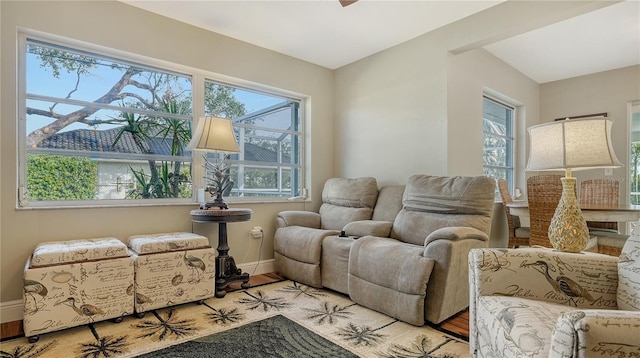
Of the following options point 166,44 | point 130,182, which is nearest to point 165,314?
point 130,182

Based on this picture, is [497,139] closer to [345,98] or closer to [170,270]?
[345,98]

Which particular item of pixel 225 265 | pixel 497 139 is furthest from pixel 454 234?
pixel 497 139

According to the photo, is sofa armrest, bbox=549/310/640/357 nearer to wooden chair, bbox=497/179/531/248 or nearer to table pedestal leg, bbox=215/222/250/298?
table pedestal leg, bbox=215/222/250/298

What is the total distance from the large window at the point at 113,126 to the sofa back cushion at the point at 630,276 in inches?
120

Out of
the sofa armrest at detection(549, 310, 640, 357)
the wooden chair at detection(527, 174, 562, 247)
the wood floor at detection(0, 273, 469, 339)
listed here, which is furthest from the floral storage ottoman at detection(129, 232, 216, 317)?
the wooden chair at detection(527, 174, 562, 247)

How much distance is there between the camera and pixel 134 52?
2793mm

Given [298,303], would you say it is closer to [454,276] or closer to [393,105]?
[454,276]

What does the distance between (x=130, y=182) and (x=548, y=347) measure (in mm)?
3043

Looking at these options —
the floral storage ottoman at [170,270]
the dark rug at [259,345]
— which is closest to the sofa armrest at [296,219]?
the floral storage ottoman at [170,270]

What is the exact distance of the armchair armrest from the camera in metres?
1.41

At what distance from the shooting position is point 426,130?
3301mm

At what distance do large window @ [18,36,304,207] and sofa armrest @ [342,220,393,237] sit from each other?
1264mm

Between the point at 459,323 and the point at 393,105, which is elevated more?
the point at 393,105

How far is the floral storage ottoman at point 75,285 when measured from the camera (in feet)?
6.36
